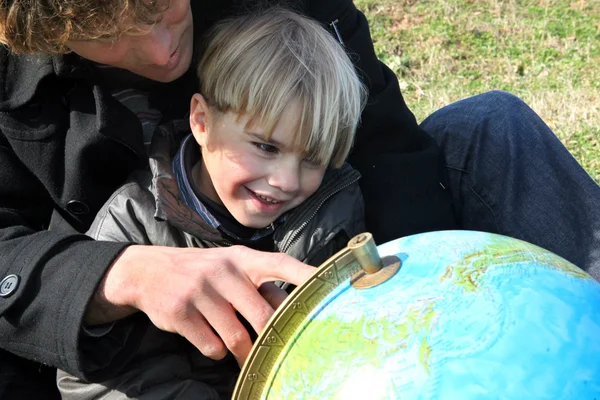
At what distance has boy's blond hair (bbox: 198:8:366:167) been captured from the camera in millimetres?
2518

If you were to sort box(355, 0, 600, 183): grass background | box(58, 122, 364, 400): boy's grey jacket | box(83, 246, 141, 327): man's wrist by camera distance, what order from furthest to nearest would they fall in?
box(355, 0, 600, 183): grass background < box(58, 122, 364, 400): boy's grey jacket < box(83, 246, 141, 327): man's wrist

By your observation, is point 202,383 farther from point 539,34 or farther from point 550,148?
point 539,34

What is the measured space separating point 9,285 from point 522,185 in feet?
5.35

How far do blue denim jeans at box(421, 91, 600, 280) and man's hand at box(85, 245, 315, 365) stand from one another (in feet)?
3.58

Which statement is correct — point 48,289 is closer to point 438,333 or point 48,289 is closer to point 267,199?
point 267,199

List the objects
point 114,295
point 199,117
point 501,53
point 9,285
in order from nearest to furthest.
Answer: point 114,295, point 9,285, point 199,117, point 501,53

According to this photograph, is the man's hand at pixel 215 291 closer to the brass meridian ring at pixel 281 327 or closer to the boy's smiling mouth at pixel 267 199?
the brass meridian ring at pixel 281 327

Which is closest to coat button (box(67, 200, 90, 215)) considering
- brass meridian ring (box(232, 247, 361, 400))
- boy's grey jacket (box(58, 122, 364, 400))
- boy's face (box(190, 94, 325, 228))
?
boy's grey jacket (box(58, 122, 364, 400))

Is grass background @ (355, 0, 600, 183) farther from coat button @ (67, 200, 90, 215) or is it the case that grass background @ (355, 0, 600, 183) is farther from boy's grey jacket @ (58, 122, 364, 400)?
coat button @ (67, 200, 90, 215)

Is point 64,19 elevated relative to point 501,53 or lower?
elevated

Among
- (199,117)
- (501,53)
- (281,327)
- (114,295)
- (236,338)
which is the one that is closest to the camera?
(281,327)

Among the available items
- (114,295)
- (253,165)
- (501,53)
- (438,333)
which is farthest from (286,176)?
(501,53)

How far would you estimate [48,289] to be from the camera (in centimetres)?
224

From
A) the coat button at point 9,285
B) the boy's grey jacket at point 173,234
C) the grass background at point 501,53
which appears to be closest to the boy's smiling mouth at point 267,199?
the boy's grey jacket at point 173,234
